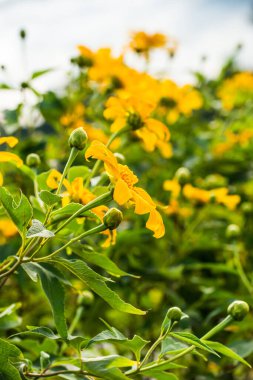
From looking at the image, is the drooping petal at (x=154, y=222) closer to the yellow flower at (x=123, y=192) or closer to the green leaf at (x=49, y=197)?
the yellow flower at (x=123, y=192)

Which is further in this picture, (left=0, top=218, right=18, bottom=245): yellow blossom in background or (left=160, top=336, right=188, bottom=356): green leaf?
(left=0, top=218, right=18, bottom=245): yellow blossom in background

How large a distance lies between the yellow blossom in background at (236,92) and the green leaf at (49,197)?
1.95 m

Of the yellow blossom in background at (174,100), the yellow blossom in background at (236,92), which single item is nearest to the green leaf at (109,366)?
the yellow blossom in background at (174,100)

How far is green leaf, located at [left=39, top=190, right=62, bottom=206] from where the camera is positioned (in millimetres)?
880

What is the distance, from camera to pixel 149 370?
95cm

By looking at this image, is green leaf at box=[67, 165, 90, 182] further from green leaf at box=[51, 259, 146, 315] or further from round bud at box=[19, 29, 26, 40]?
round bud at box=[19, 29, 26, 40]

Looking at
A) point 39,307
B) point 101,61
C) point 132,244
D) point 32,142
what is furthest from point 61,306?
point 101,61

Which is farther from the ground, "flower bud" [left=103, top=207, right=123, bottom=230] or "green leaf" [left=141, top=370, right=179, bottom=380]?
"flower bud" [left=103, top=207, right=123, bottom=230]

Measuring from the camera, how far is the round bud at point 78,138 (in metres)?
0.99

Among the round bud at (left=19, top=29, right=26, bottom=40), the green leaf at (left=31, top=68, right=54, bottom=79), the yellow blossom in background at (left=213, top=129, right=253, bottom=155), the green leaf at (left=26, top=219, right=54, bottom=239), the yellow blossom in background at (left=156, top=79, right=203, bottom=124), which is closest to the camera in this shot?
the green leaf at (left=26, top=219, right=54, bottom=239)

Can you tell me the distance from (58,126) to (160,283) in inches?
22.3

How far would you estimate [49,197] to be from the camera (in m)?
0.89

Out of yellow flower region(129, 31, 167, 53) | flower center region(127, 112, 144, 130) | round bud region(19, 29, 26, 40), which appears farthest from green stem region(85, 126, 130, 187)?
yellow flower region(129, 31, 167, 53)

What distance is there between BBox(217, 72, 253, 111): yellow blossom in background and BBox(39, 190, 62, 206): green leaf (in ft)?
6.40
